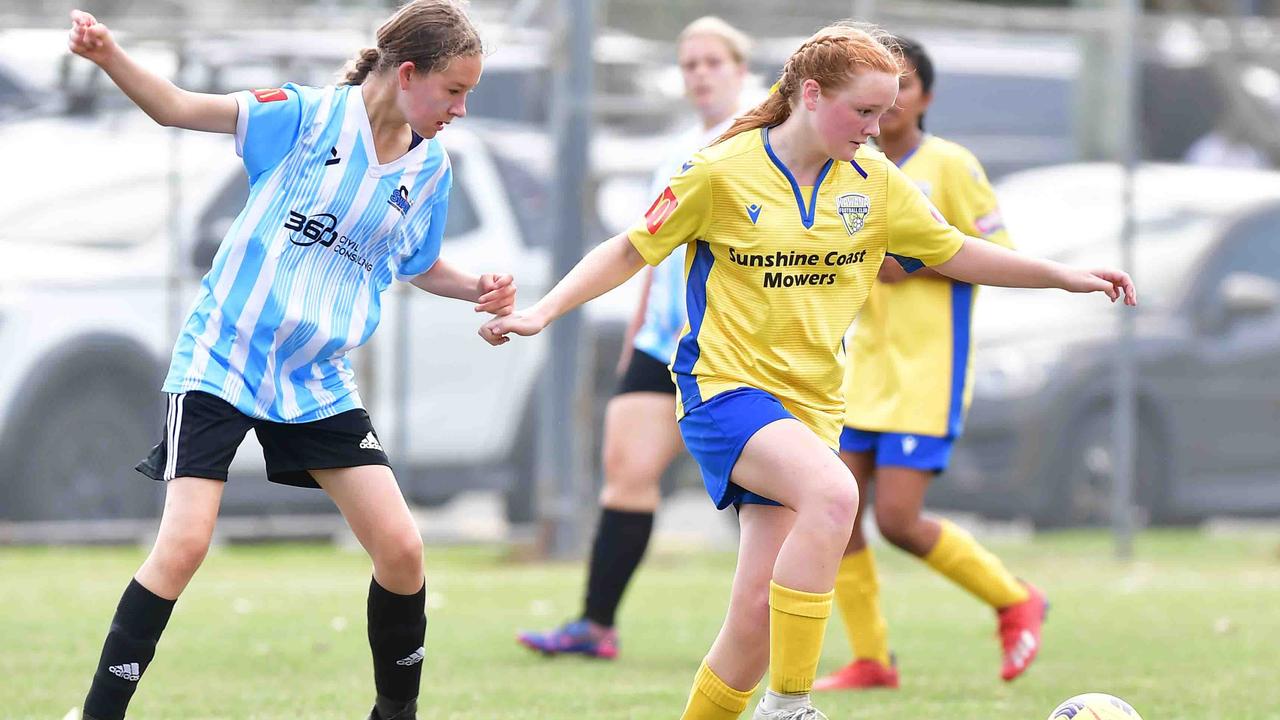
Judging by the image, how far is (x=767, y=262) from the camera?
14.2 feet

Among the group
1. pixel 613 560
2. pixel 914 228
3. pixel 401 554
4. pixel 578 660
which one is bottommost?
pixel 578 660

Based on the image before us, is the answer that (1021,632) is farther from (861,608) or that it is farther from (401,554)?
(401,554)

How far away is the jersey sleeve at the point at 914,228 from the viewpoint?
447 centimetres

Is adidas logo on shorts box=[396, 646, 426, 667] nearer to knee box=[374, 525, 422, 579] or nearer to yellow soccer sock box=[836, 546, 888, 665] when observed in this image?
knee box=[374, 525, 422, 579]

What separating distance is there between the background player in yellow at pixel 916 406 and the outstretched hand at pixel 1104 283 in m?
1.30

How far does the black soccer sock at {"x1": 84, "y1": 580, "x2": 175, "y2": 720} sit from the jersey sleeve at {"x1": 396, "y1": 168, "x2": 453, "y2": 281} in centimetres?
104

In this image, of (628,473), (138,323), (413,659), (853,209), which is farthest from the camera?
(138,323)

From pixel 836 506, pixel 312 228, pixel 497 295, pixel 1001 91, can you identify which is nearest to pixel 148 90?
pixel 312 228

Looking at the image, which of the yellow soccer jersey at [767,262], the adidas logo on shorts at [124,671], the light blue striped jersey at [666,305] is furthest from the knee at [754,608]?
the light blue striped jersey at [666,305]

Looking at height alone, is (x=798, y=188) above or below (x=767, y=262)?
above

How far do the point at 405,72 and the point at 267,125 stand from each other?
34cm

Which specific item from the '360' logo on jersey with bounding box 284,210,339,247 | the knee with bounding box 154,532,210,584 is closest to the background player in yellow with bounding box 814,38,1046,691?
the '360' logo on jersey with bounding box 284,210,339,247

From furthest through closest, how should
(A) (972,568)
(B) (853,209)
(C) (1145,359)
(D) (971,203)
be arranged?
(C) (1145,359) → (A) (972,568) → (D) (971,203) → (B) (853,209)

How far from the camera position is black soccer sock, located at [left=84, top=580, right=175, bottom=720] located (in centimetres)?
416
